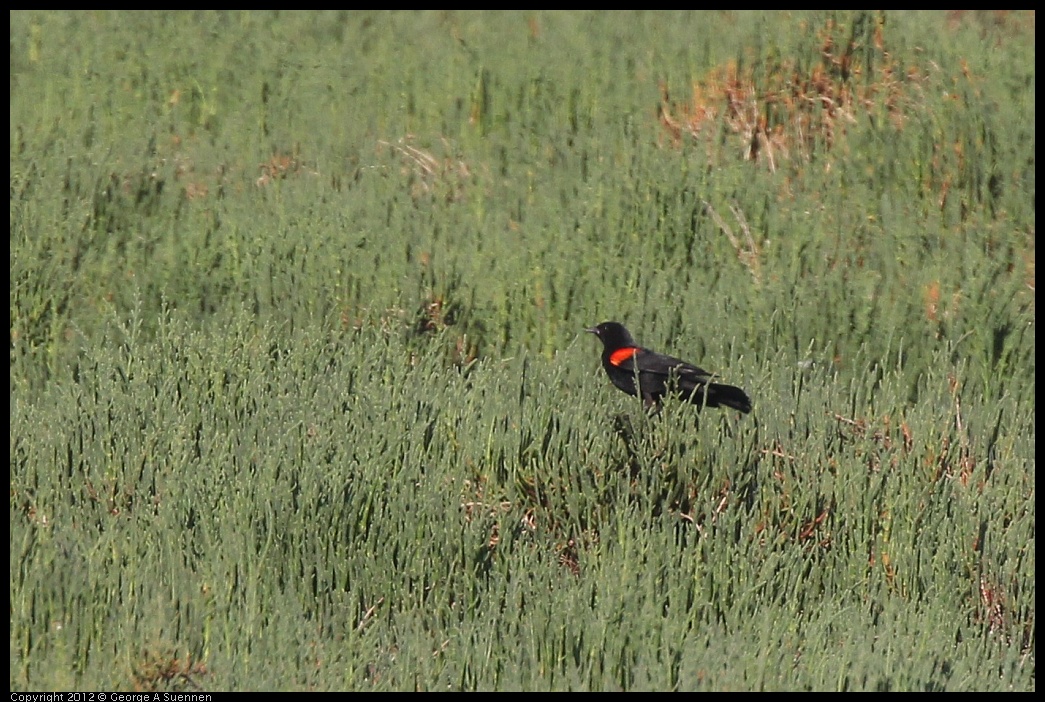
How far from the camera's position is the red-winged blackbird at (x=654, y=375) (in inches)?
207

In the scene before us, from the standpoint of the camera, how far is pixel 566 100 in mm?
8172

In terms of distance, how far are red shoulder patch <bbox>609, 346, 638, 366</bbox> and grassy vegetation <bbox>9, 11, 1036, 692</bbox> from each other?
12 cm

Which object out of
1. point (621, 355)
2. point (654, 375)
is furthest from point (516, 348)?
point (654, 375)

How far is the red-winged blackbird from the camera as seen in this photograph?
207 inches

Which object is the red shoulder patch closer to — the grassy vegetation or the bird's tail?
the grassy vegetation

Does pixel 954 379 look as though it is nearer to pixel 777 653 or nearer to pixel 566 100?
pixel 777 653

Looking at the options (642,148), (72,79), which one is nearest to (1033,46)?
(642,148)

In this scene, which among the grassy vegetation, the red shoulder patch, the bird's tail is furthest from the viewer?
the red shoulder patch

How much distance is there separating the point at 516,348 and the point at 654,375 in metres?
0.98

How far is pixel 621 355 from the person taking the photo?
5.85 m

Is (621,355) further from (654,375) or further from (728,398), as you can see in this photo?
(728,398)

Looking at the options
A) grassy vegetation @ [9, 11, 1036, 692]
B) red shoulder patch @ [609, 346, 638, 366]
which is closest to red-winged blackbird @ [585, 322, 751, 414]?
red shoulder patch @ [609, 346, 638, 366]

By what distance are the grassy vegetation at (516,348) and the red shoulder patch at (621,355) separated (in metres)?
0.12
